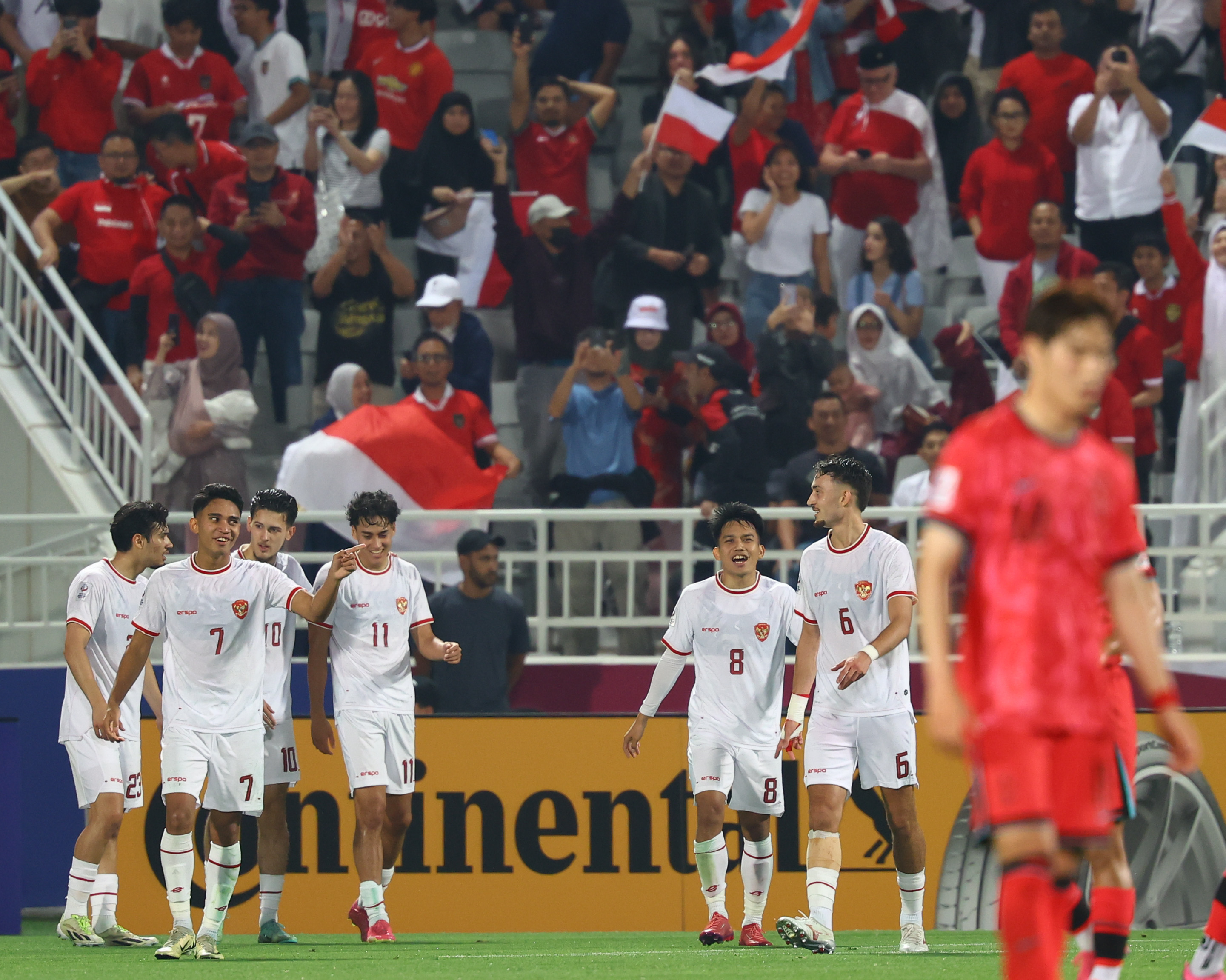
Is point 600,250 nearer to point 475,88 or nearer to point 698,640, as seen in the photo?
point 475,88

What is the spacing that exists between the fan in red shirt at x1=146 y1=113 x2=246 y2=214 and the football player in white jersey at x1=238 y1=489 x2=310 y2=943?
5537 millimetres

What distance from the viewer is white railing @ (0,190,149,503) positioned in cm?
1294

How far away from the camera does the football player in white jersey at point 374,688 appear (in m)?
9.70

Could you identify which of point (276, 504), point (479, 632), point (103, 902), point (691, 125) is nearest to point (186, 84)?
point (691, 125)

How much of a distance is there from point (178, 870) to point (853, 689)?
3504 mm

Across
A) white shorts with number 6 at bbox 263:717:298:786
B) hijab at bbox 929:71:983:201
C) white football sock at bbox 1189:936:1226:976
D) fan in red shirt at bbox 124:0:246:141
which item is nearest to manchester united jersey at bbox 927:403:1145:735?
white football sock at bbox 1189:936:1226:976

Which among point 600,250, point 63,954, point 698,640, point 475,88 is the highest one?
point 475,88

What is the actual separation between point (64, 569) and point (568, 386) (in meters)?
3.74

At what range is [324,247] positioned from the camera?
14.5m

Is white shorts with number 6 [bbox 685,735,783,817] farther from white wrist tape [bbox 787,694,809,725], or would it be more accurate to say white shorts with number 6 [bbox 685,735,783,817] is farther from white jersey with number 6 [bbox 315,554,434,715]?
white jersey with number 6 [bbox 315,554,434,715]

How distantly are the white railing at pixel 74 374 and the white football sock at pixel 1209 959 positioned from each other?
8.38 meters

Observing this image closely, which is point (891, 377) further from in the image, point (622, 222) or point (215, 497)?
point (215, 497)

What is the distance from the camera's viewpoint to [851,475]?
8.58 meters

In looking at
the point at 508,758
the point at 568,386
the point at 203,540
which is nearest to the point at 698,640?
the point at 508,758
